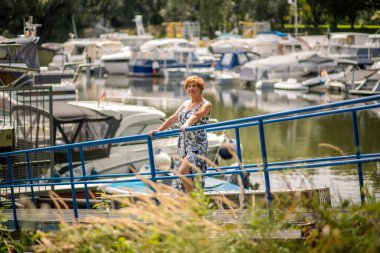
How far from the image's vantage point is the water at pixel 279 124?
2194cm

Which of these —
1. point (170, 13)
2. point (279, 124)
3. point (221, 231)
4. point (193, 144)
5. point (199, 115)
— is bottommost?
point (279, 124)

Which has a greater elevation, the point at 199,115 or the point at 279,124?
the point at 199,115

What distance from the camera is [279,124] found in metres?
33.5

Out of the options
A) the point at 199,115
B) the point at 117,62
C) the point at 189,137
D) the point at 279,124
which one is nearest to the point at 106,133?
the point at 189,137

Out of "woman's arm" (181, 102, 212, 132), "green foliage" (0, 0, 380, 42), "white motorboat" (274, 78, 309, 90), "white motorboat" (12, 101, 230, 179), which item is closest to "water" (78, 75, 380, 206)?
"white motorboat" (274, 78, 309, 90)

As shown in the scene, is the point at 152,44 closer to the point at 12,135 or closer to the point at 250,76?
the point at 250,76

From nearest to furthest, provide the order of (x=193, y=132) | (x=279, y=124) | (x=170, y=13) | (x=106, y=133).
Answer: (x=193, y=132), (x=106, y=133), (x=279, y=124), (x=170, y=13)

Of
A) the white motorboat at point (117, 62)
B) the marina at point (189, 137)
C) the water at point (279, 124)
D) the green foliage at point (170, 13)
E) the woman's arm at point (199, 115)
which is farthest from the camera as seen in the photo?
the green foliage at point (170, 13)

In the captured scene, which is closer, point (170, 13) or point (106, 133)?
point (106, 133)

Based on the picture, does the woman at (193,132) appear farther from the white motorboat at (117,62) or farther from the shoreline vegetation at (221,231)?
the white motorboat at (117,62)

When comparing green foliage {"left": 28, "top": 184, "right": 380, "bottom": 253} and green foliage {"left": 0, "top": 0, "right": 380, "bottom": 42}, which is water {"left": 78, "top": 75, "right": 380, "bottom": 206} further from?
green foliage {"left": 0, "top": 0, "right": 380, "bottom": 42}

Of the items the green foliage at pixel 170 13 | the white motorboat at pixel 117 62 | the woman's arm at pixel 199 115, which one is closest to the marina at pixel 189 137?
the woman's arm at pixel 199 115

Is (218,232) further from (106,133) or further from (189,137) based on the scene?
(106,133)

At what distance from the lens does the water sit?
72.0 feet
